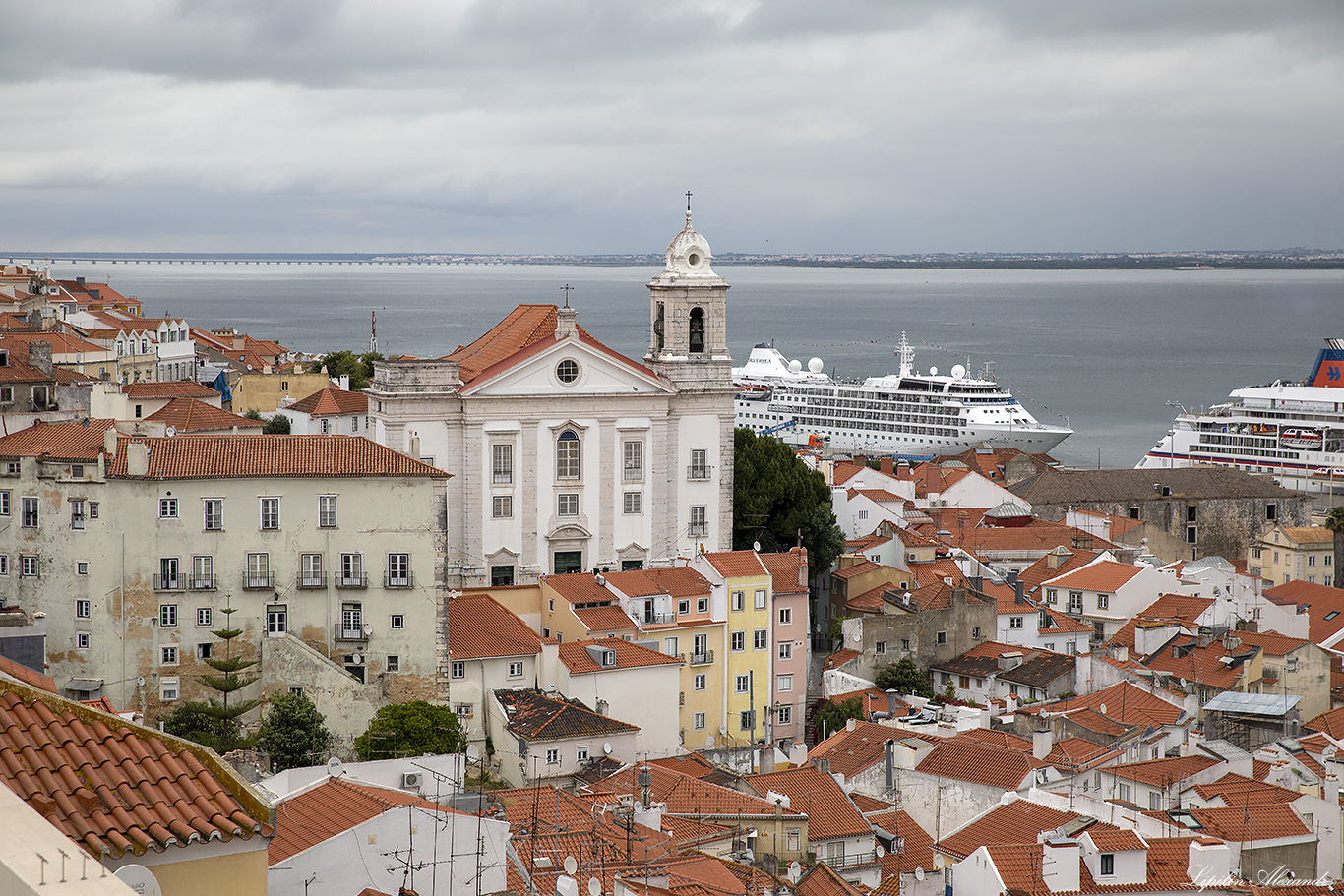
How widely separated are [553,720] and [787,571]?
26.5 ft

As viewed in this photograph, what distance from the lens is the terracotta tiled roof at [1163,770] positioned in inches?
910

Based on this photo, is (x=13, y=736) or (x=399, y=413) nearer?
(x=13, y=736)

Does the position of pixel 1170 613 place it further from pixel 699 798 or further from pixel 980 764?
pixel 699 798

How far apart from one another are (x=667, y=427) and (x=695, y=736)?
10546mm

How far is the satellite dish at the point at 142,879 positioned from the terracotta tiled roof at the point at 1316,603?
34.4 metres

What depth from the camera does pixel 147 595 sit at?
27.0m

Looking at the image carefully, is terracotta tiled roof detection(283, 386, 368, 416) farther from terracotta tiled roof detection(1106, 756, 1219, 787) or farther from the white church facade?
terracotta tiled roof detection(1106, 756, 1219, 787)

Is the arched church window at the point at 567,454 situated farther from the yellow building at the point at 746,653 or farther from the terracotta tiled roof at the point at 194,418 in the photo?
the terracotta tiled roof at the point at 194,418

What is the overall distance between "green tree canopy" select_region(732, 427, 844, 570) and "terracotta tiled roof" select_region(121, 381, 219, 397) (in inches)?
638

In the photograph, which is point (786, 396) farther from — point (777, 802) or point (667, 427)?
point (777, 802)

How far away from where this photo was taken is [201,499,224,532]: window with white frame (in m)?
27.2

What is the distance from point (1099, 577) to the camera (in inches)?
1471

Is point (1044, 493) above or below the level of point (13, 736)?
below

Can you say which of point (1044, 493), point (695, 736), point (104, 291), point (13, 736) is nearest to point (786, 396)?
point (104, 291)
